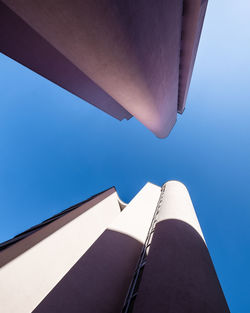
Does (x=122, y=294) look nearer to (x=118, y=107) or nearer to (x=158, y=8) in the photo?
(x=158, y=8)

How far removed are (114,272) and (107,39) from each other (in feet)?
23.3

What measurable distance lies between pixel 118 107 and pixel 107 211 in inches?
387

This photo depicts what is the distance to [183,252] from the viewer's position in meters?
3.68

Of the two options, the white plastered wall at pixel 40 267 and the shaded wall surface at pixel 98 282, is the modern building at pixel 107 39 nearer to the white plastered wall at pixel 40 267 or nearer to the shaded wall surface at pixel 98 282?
the shaded wall surface at pixel 98 282

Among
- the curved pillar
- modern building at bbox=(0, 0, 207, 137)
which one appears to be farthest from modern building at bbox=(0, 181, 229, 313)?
modern building at bbox=(0, 0, 207, 137)

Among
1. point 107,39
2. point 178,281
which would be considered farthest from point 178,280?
point 107,39

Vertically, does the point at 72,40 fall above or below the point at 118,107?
below

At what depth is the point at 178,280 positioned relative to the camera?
113 inches

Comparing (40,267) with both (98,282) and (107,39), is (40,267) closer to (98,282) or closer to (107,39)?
(98,282)

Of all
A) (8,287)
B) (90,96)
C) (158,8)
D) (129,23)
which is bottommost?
(8,287)

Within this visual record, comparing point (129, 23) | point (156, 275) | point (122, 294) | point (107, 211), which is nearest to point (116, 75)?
point (129, 23)

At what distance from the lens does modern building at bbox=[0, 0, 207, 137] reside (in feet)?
5.45

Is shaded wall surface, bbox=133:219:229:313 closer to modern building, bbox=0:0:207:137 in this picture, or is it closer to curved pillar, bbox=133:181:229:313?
curved pillar, bbox=133:181:229:313

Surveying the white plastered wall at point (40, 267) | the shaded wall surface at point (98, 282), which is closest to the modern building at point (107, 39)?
the shaded wall surface at point (98, 282)
